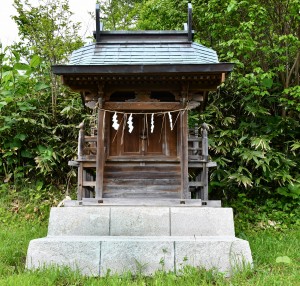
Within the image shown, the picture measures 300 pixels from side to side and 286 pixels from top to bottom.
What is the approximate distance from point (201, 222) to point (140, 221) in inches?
47.1

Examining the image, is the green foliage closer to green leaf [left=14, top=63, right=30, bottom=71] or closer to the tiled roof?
green leaf [left=14, top=63, right=30, bottom=71]

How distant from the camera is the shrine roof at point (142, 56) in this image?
22.0 ft

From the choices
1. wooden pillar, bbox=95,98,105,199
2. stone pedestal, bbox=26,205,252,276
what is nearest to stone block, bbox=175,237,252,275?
stone pedestal, bbox=26,205,252,276

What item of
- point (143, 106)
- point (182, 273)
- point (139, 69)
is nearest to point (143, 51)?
point (139, 69)

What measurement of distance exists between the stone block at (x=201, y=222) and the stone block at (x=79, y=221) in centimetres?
137

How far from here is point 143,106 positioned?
7402 millimetres

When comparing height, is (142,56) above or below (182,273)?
above

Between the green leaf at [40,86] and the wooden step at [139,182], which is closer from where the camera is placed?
the wooden step at [139,182]

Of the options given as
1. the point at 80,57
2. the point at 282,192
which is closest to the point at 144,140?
the point at 80,57

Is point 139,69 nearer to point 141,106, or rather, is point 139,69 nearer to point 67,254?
point 141,106

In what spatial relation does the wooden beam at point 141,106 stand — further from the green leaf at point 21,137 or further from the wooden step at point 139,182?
the green leaf at point 21,137

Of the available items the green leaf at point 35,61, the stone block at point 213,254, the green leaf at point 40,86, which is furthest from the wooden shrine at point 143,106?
the green leaf at point 40,86

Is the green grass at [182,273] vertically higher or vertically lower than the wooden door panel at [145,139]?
lower

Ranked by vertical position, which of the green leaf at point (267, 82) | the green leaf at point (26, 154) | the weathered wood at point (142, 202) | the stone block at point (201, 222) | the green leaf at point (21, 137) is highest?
the green leaf at point (267, 82)
